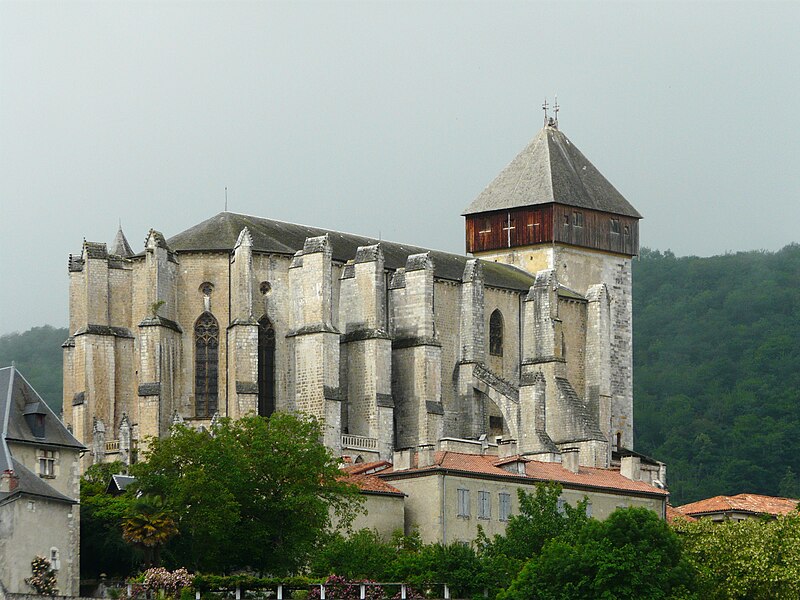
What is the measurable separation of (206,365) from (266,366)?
227cm

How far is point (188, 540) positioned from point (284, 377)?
16.5 metres

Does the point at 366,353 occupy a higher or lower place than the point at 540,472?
higher

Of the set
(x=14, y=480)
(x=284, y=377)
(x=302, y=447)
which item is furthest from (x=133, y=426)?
(x=14, y=480)

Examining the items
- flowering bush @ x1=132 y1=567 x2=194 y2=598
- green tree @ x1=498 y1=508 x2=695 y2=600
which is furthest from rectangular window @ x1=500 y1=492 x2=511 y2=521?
flowering bush @ x1=132 y1=567 x2=194 y2=598

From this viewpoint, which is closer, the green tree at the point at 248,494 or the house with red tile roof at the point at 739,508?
the green tree at the point at 248,494

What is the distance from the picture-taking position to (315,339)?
7806cm

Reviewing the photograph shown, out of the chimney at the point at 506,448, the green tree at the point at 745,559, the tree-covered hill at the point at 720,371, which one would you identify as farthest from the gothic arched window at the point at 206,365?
the tree-covered hill at the point at 720,371

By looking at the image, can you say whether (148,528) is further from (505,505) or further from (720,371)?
(720,371)

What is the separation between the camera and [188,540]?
63.6 m

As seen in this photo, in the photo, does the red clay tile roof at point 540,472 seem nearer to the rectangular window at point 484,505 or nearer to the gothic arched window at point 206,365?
the rectangular window at point 484,505

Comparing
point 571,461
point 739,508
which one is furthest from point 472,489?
point 739,508

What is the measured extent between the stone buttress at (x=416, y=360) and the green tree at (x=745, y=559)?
17.2 meters

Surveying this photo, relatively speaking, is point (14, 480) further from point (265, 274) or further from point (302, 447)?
point (265, 274)

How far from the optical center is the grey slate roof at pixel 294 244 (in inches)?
3159
